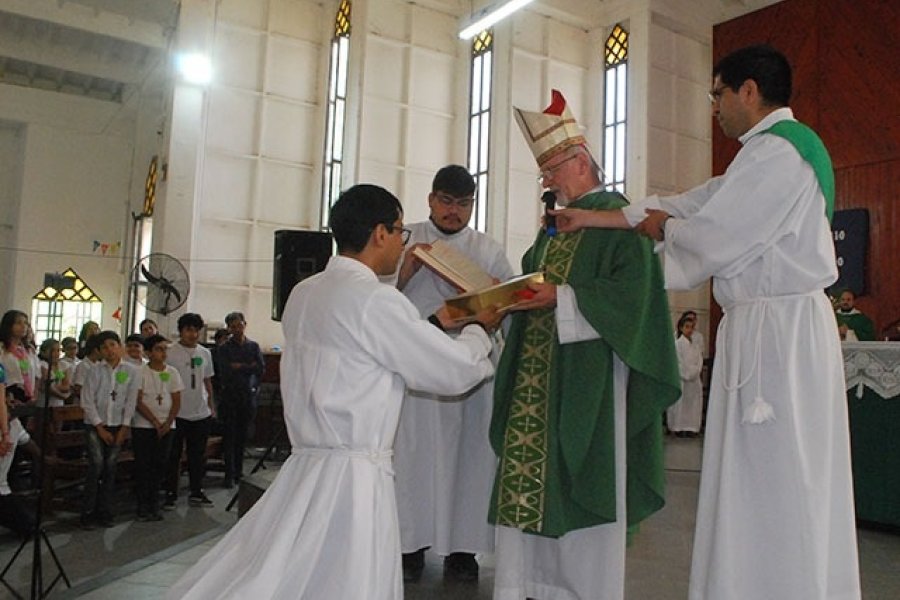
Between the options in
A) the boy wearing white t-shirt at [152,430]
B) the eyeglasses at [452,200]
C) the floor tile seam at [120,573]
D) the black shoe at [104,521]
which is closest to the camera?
the eyeglasses at [452,200]

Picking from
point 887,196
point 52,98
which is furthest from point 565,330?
point 52,98

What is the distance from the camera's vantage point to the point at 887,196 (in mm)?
11828

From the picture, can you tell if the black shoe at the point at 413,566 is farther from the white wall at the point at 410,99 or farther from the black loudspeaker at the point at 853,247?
the white wall at the point at 410,99

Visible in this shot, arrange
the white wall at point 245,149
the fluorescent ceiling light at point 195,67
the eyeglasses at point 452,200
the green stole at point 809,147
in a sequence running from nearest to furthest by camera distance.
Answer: the green stole at point 809,147 < the eyeglasses at point 452,200 < the fluorescent ceiling light at point 195,67 < the white wall at point 245,149

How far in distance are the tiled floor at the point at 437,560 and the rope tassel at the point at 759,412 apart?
4.30ft

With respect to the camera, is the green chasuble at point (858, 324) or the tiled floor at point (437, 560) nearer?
the tiled floor at point (437, 560)

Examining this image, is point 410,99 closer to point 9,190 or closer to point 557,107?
point 9,190

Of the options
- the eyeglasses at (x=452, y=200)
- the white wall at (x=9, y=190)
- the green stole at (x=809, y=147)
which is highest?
the white wall at (x=9, y=190)

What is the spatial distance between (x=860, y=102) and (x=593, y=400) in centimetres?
1157

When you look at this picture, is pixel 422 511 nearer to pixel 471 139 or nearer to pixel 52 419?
pixel 52 419

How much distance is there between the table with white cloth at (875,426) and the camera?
480cm

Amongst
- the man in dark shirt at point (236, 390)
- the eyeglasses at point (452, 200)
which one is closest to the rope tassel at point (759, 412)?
the eyeglasses at point (452, 200)

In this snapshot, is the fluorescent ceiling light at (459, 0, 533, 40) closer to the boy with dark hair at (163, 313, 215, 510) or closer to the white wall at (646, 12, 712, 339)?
the white wall at (646, 12, 712, 339)

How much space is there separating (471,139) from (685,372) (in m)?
6.24
